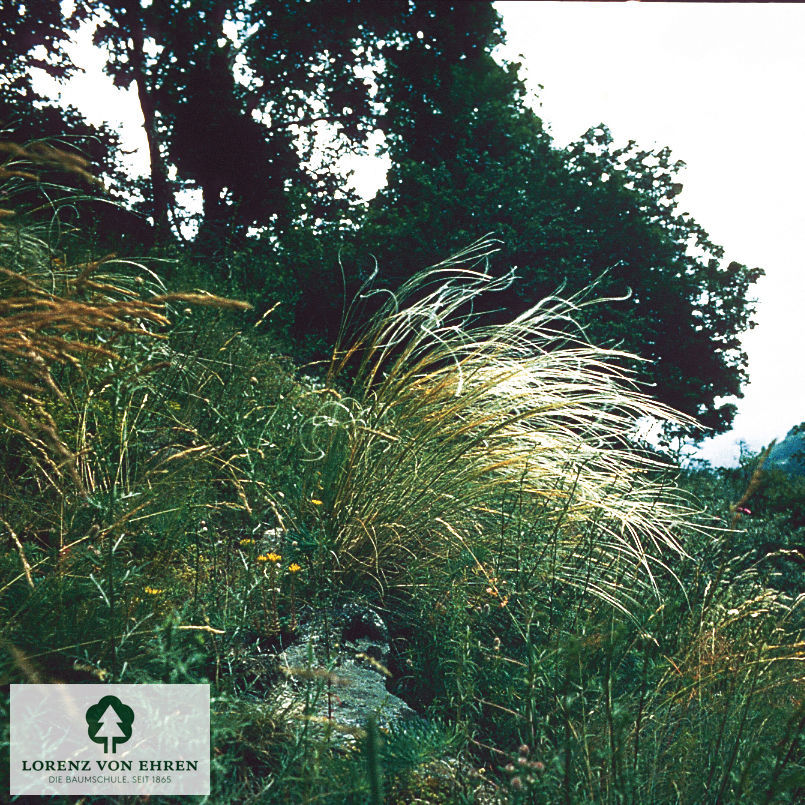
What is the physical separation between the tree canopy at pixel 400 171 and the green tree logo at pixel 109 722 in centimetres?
531

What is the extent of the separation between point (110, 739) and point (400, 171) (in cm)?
859

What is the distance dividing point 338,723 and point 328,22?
12.1m

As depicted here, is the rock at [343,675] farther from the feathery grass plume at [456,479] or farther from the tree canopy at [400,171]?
the tree canopy at [400,171]

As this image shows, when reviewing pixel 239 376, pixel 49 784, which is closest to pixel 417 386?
pixel 239 376

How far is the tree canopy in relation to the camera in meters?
7.83

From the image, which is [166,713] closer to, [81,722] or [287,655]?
[81,722]

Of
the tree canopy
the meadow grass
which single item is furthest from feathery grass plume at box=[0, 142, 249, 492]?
the tree canopy

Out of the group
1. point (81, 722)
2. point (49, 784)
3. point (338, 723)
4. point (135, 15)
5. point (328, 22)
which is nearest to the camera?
point (49, 784)

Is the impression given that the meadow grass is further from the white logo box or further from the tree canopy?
the tree canopy

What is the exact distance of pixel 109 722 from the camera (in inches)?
56.1

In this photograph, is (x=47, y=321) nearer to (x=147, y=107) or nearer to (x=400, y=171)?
(x=400, y=171)

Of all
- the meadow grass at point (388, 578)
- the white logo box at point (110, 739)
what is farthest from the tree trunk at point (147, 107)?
the white logo box at point (110, 739)

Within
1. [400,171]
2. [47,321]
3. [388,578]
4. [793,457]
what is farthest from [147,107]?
[47,321]

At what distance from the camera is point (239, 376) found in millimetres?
3371
